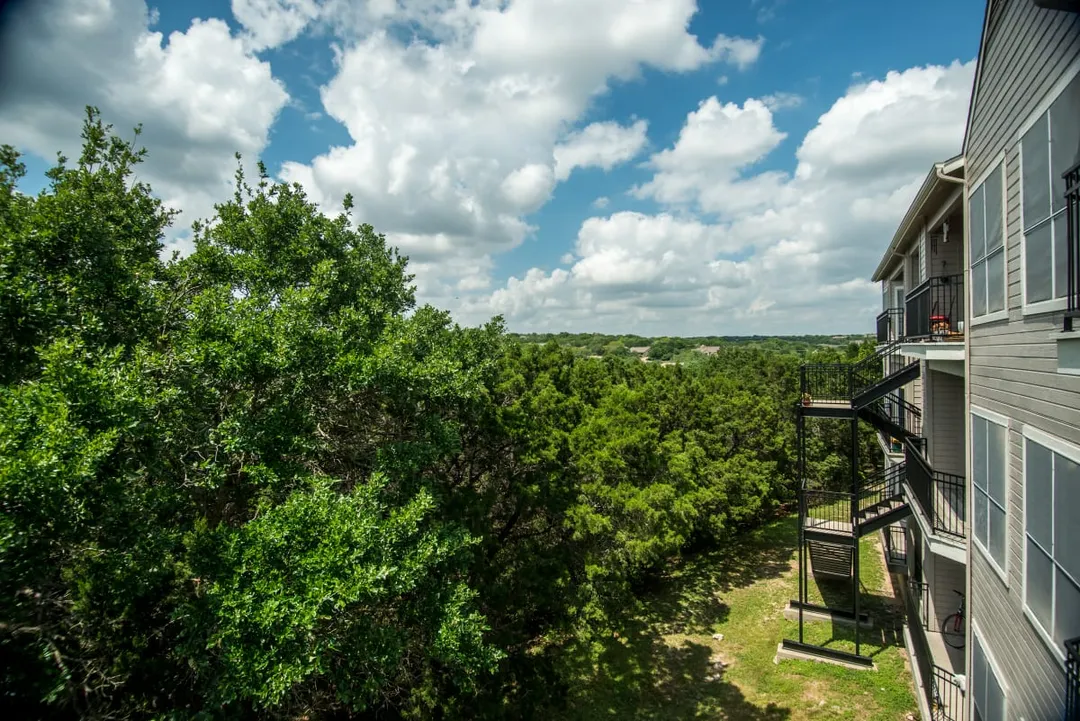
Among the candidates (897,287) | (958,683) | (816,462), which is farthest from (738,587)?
(897,287)

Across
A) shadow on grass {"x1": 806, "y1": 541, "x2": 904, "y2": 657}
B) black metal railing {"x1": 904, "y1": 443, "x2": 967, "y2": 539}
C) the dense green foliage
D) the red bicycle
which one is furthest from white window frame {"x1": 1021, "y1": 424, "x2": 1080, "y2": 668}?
shadow on grass {"x1": 806, "y1": 541, "x2": 904, "y2": 657}

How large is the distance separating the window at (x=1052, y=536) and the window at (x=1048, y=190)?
1424 millimetres

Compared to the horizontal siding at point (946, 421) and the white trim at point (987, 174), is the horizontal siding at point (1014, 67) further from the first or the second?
the horizontal siding at point (946, 421)

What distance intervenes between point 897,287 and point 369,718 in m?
18.9

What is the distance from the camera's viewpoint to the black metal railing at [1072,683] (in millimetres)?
3691

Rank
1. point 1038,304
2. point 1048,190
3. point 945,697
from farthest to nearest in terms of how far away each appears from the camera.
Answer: point 945,697, point 1038,304, point 1048,190

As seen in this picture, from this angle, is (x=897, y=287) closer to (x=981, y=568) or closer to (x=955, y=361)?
(x=955, y=361)

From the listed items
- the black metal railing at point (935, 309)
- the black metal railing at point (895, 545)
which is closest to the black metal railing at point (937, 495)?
the black metal railing at point (935, 309)

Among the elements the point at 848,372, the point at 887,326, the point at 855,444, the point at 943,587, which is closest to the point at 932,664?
the point at 943,587

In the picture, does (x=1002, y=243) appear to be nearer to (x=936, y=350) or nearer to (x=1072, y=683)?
(x=936, y=350)

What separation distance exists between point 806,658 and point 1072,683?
10.2 meters

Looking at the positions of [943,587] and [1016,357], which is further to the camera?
[943,587]

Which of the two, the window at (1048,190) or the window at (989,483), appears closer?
the window at (1048,190)

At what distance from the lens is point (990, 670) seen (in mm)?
6176
